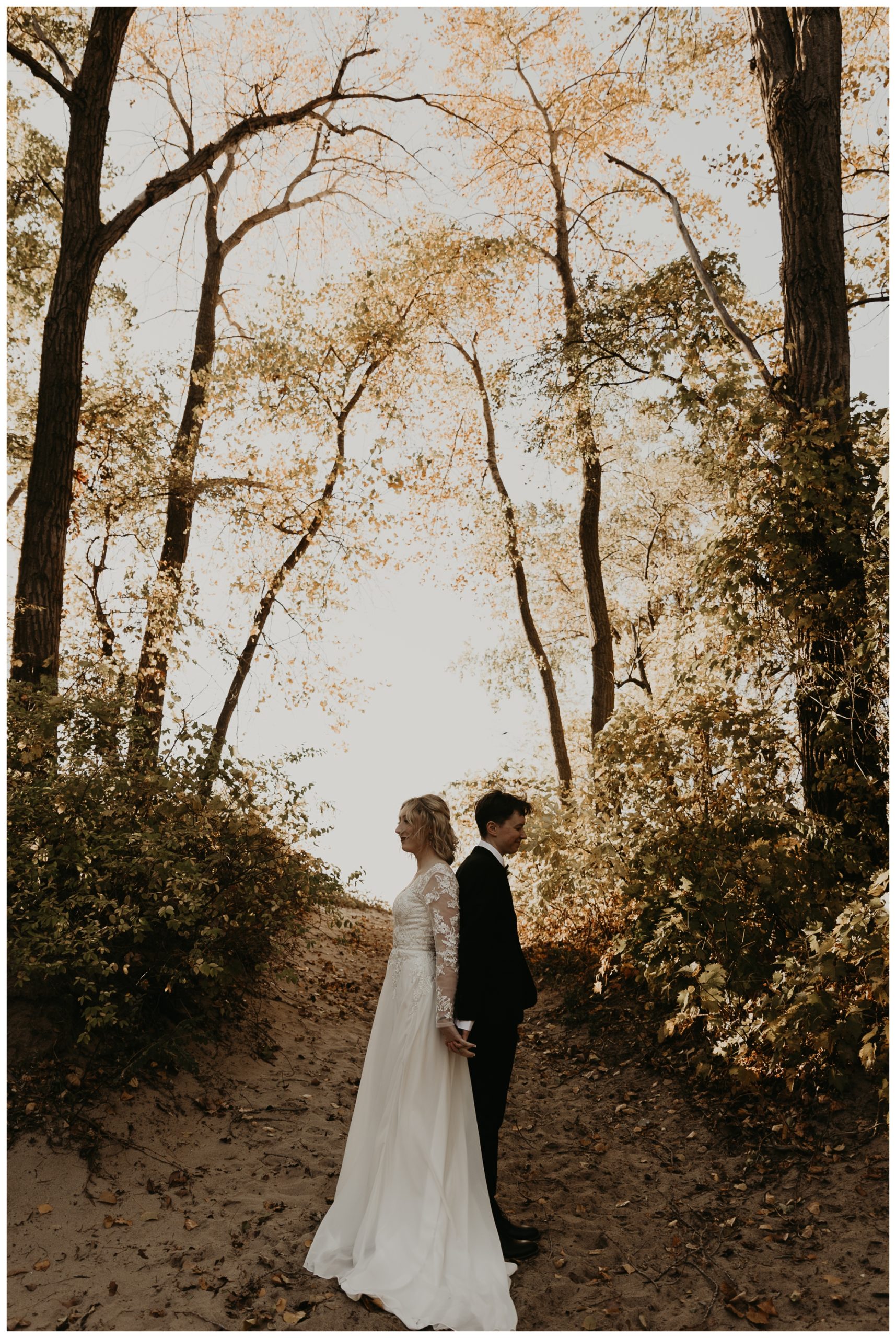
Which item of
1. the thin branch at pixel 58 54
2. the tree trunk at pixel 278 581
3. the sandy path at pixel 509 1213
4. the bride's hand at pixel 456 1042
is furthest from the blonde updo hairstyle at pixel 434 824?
the tree trunk at pixel 278 581

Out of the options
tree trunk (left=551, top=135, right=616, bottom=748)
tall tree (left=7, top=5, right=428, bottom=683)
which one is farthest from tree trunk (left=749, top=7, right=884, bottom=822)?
tall tree (left=7, top=5, right=428, bottom=683)

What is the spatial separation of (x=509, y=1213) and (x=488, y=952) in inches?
73.6

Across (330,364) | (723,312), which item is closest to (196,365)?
(330,364)

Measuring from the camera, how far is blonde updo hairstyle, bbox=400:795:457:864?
4902 millimetres

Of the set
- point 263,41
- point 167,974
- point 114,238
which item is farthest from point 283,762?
point 263,41

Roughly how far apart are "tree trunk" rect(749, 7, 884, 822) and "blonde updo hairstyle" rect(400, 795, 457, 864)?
3.41 metres

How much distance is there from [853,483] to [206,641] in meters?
10.3

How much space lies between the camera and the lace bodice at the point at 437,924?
15.2 feet

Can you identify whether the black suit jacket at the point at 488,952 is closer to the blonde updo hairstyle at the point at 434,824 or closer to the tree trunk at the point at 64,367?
the blonde updo hairstyle at the point at 434,824

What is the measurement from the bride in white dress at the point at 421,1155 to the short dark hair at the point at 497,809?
0.64 feet

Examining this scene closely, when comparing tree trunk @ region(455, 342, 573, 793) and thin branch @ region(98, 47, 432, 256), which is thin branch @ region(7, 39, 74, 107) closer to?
thin branch @ region(98, 47, 432, 256)

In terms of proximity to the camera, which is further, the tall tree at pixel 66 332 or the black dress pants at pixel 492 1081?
the tall tree at pixel 66 332

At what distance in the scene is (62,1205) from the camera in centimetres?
510

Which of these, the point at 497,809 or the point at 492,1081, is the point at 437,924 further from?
the point at 492,1081
